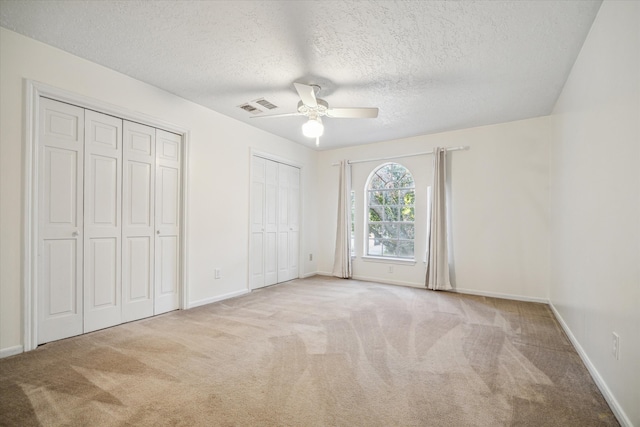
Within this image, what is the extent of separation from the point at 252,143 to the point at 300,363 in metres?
3.41

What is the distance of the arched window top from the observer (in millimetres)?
5379

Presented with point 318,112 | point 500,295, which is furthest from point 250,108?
point 500,295

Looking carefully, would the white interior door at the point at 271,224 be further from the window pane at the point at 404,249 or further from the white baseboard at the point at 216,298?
the window pane at the point at 404,249

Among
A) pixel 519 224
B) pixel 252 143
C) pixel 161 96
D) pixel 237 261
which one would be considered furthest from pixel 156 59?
pixel 519 224

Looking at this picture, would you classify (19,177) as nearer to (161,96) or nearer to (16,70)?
(16,70)

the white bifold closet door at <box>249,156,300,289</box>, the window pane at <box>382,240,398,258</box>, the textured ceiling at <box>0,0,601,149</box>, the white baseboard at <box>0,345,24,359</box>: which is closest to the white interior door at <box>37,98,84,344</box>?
the white baseboard at <box>0,345,24,359</box>

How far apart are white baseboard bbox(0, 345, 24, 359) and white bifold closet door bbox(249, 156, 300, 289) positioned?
2.62 metres

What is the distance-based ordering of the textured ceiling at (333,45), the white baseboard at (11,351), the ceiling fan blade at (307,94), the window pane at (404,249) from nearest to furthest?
the textured ceiling at (333,45)
the white baseboard at (11,351)
the ceiling fan blade at (307,94)
the window pane at (404,249)

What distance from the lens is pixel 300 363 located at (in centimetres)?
231

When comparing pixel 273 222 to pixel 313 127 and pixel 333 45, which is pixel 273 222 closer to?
pixel 313 127

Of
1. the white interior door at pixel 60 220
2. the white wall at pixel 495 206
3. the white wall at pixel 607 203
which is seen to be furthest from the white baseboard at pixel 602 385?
the white interior door at pixel 60 220

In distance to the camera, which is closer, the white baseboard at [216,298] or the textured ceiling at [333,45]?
the textured ceiling at [333,45]

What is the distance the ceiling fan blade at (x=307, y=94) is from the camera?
274 cm

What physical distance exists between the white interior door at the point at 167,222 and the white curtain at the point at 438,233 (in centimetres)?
377
